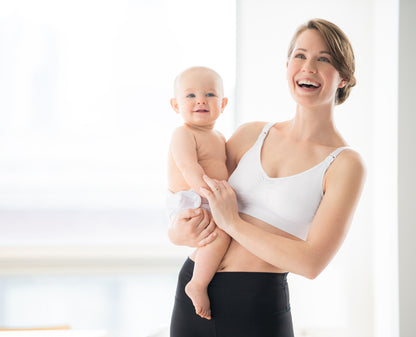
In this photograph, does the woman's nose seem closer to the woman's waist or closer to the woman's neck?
the woman's neck

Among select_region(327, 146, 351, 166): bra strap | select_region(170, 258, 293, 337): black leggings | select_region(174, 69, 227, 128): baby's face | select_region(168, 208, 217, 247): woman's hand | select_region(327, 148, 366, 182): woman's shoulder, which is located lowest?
select_region(170, 258, 293, 337): black leggings

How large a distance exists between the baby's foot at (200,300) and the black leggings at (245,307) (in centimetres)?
2

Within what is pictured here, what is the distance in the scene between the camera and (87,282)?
3318mm

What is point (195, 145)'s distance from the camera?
148cm

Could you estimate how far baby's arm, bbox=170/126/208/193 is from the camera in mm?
1405

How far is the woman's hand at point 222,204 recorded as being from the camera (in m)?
1.31

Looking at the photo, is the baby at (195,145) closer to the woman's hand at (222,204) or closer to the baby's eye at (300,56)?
the woman's hand at (222,204)

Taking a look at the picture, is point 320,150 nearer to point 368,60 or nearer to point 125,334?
point 368,60

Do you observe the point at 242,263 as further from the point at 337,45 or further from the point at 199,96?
the point at 337,45

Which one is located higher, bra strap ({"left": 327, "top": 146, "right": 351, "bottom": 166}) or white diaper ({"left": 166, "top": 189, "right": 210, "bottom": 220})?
bra strap ({"left": 327, "top": 146, "right": 351, "bottom": 166})

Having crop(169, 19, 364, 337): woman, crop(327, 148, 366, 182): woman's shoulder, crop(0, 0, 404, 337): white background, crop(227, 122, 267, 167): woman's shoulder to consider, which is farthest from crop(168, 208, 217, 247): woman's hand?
crop(0, 0, 404, 337): white background

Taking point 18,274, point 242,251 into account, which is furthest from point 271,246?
point 18,274

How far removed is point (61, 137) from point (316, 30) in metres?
2.35

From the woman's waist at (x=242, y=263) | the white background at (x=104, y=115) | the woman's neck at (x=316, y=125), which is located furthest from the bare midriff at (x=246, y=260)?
the white background at (x=104, y=115)
